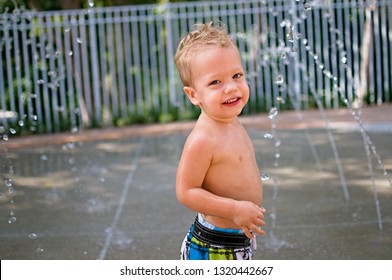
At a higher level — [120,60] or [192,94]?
[192,94]

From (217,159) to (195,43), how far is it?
1.44 feet

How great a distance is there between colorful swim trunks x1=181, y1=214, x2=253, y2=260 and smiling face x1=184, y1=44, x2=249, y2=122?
0.45m

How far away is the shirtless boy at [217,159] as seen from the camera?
8.28ft

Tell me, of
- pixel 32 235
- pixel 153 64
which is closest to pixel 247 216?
pixel 32 235

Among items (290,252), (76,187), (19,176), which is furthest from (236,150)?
(19,176)

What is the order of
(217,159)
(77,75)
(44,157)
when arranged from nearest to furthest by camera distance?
1. (217,159)
2. (44,157)
3. (77,75)

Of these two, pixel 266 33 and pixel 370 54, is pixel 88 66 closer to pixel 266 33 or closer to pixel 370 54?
pixel 266 33

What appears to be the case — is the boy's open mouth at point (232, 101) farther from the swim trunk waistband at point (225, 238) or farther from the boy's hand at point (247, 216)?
the swim trunk waistband at point (225, 238)

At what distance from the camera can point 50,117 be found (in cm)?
1134

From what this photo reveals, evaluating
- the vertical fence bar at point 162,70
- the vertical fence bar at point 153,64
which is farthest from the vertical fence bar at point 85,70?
the vertical fence bar at point 162,70

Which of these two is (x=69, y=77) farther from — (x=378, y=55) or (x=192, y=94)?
(x=192, y=94)

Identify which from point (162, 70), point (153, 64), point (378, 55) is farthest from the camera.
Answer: point (153, 64)

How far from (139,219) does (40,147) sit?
4.43 metres

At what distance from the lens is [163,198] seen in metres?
5.62
